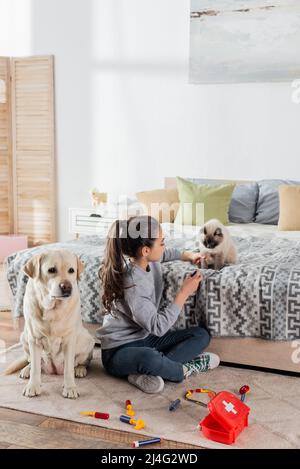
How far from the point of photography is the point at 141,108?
5434 millimetres

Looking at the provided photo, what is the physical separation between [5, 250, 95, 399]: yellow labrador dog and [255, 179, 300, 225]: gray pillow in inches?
84.9

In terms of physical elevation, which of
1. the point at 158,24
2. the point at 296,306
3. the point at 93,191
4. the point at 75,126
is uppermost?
the point at 158,24

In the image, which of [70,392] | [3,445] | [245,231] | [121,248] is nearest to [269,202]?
[245,231]

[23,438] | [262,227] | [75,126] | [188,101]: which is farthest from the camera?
[75,126]

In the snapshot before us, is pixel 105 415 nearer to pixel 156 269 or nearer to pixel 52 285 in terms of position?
pixel 52 285

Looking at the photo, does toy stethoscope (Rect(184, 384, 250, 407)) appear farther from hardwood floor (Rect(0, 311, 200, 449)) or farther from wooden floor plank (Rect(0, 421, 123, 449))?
wooden floor plank (Rect(0, 421, 123, 449))

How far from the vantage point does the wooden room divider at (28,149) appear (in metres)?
5.72

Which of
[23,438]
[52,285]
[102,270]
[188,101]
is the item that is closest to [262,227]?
[188,101]

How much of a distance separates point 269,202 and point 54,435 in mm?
2708

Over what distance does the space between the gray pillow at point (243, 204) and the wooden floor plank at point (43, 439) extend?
2555 millimetres

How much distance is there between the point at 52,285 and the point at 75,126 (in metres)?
3.41

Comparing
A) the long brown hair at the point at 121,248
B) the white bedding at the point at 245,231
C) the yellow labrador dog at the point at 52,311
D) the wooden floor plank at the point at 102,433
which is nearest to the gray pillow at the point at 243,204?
the white bedding at the point at 245,231

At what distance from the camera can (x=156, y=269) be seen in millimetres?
2904

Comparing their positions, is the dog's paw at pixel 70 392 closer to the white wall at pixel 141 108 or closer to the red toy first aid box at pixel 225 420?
the red toy first aid box at pixel 225 420
